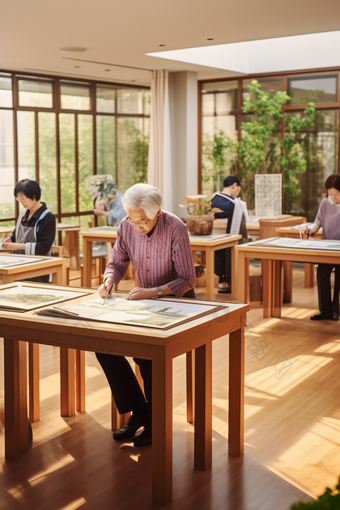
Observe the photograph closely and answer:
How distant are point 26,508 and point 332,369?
2.78 metres

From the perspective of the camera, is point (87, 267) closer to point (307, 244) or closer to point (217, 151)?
point (307, 244)

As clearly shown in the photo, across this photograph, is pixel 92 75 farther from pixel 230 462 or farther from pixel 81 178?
pixel 230 462

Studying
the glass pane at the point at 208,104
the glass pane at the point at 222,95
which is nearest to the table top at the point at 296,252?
the glass pane at the point at 222,95

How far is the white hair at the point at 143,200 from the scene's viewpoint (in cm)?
329

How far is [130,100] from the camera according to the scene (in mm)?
10508

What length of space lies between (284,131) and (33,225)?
533 cm

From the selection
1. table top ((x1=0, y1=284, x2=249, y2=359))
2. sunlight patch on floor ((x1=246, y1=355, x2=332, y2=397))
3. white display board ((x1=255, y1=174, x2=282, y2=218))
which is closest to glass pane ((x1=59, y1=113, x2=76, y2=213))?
white display board ((x1=255, y1=174, x2=282, y2=218))

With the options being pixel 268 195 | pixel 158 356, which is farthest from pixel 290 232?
pixel 158 356

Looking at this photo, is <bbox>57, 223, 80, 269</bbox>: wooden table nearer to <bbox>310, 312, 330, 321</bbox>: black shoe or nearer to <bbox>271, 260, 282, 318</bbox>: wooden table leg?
<bbox>271, 260, 282, 318</bbox>: wooden table leg

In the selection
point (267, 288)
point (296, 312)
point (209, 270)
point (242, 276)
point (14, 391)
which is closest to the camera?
point (14, 391)

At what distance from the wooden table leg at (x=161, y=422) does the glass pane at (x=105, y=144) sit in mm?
7804

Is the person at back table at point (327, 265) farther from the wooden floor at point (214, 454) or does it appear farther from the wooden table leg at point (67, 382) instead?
the wooden table leg at point (67, 382)

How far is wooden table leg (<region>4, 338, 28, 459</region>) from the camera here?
10.6 feet

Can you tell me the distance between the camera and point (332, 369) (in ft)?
15.8
